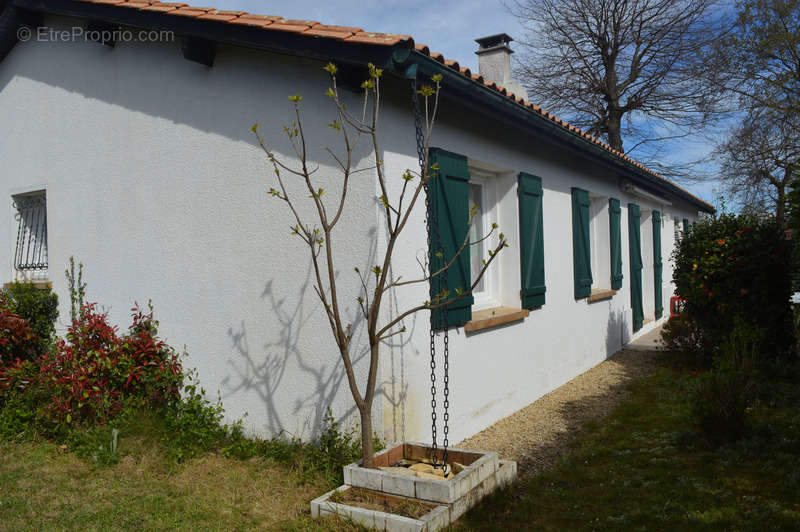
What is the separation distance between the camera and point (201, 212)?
529 cm

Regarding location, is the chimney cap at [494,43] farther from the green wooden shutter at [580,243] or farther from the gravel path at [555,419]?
the gravel path at [555,419]

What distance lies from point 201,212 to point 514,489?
3387 mm

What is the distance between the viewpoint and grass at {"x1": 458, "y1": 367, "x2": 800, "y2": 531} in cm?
354

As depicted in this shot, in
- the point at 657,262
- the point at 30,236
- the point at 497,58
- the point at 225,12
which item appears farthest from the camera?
the point at 657,262

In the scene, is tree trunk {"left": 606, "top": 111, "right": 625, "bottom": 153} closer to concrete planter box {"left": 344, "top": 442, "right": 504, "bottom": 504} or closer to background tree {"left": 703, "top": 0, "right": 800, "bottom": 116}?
background tree {"left": 703, "top": 0, "right": 800, "bottom": 116}

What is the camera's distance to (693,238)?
8.12 metres

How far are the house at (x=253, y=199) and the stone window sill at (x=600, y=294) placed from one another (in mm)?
588

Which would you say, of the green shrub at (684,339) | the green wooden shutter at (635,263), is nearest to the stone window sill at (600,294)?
the green shrub at (684,339)

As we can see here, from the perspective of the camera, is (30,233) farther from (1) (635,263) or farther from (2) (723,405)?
(1) (635,263)

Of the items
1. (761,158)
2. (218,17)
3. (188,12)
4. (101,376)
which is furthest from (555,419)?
(761,158)

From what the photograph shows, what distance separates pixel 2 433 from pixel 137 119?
306 centimetres

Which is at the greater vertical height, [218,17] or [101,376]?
[218,17]

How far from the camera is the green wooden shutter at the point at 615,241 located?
9539 millimetres

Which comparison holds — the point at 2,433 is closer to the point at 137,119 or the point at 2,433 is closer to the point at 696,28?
the point at 137,119
